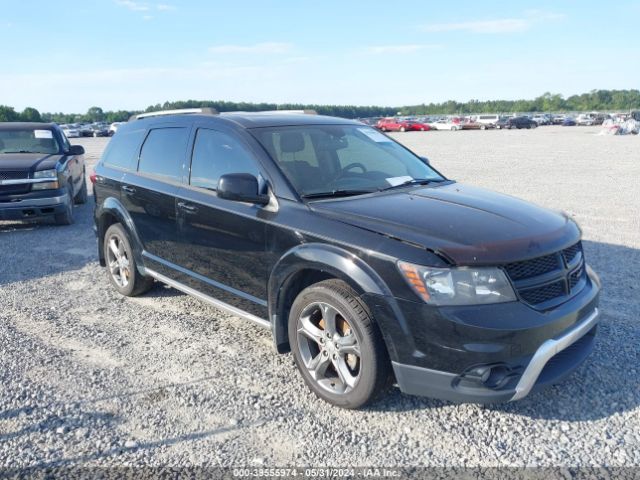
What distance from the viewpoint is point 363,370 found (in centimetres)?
338

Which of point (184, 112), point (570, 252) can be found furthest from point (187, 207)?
point (570, 252)

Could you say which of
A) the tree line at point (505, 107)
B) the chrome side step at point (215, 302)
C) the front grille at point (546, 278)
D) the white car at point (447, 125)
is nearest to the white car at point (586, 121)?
the white car at point (447, 125)

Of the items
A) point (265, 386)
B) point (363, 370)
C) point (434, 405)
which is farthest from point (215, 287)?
point (434, 405)

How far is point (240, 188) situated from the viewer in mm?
3828

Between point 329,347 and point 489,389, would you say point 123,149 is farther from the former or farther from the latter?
point 489,389

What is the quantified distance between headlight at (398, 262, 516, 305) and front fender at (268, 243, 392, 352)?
208 millimetres

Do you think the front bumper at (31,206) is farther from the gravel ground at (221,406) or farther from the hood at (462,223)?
the hood at (462,223)

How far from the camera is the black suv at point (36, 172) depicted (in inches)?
352

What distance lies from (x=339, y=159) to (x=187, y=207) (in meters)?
1.28

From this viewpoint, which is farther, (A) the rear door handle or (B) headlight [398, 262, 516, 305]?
(A) the rear door handle

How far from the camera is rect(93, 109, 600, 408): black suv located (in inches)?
122

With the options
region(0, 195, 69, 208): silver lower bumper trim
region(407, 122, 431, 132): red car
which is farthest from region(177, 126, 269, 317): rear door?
region(407, 122, 431, 132): red car

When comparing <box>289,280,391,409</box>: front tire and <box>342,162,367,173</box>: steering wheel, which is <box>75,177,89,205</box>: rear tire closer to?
<box>342,162,367,173</box>: steering wheel

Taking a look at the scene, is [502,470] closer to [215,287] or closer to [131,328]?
[215,287]
